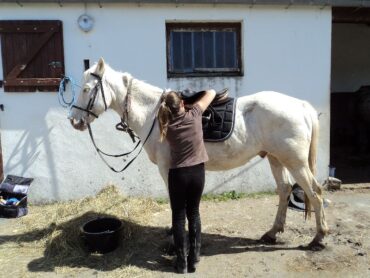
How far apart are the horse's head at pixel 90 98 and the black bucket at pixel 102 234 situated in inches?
46.2

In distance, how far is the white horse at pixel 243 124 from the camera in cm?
418

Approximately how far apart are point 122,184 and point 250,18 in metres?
3.37

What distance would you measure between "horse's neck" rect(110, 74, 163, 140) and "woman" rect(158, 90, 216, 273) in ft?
2.05

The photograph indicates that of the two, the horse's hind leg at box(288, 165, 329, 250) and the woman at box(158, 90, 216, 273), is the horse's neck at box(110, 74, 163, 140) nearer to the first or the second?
the woman at box(158, 90, 216, 273)

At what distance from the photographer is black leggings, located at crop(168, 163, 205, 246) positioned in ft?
12.0

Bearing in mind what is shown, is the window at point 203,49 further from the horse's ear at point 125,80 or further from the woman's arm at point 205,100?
the woman's arm at point 205,100

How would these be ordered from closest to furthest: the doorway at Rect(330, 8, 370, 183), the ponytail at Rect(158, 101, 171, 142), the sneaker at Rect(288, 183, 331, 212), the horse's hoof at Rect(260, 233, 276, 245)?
the ponytail at Rect(158, 101, 171, 142) → the horse's hoof at Rect(260, 233, 276, 245) → the sneaker at Rect(288, 183, 331, 212) → the doorway at Rect(330, 8, 370, 183)

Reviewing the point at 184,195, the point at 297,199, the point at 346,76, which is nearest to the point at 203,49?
the point at 297,199

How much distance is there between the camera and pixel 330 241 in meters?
4.55

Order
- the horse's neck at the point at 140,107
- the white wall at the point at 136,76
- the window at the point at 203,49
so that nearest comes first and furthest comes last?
the horse's neck at the point at 140,107, the white wall at the point at 136,76, the window at the point at 203,49

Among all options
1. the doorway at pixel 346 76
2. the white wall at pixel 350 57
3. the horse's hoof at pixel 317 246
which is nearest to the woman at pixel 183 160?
the horse's hoof at pixel 317 246

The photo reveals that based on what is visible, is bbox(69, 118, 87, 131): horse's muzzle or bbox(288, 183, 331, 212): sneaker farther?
bbox(288, 183, 331, 212): sneaker

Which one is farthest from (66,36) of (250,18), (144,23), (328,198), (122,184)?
(328,198)

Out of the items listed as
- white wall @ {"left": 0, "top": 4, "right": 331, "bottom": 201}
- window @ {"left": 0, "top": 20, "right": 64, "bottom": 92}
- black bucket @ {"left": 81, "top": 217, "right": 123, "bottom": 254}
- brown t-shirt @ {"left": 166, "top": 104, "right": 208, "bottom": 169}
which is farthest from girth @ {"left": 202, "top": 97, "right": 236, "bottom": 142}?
window @ {"left": 0, "top": 20, "right": 64, "bottom": 92}
